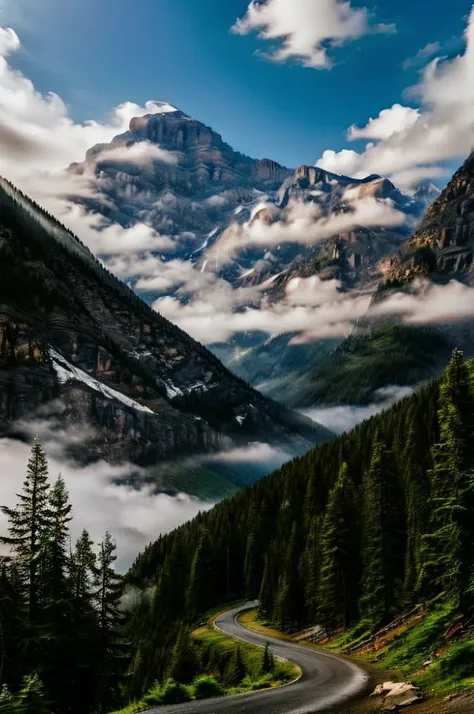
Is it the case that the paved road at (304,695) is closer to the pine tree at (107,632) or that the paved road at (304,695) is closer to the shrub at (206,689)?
the shrub at (206,689)

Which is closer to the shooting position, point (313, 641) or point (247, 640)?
point (313, 641)

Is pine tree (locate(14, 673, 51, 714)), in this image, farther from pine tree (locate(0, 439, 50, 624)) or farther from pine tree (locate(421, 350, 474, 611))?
pine tree (locate(421, 350, 474, 611))

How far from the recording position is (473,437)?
34.2 m

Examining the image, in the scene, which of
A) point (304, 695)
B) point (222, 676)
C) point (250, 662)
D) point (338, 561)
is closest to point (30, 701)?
point (304, 695)

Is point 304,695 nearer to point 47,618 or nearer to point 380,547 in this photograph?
point 47,618

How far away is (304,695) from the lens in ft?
87.5

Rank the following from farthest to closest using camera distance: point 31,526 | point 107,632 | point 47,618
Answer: point 107,632, point 31,526, point 47,618

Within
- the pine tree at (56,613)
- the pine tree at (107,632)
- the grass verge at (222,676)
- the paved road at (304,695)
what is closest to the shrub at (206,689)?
the grass verge at (222,676)

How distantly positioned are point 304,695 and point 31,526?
20.7 meters

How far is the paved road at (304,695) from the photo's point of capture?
22.9 m

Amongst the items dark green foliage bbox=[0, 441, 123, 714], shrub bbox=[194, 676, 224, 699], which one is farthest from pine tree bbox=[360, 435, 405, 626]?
shrub bbox=[194, 676, 224, 699]

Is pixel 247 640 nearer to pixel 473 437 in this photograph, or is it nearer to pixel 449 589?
pixel 449 589

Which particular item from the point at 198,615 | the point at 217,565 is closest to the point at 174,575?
the point at 217,565

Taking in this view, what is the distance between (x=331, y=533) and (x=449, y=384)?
30860 millimetres
